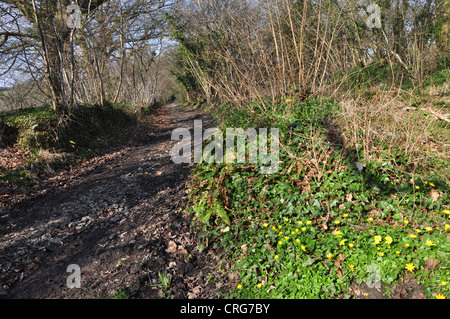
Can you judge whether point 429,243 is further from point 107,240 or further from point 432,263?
point 107,240

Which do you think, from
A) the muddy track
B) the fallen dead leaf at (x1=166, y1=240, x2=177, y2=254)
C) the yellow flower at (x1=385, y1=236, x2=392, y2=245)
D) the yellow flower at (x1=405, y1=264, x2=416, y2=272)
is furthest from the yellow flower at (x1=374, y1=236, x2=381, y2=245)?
the fallen dead leaf at (x1=166, y1=240, x2=177, y2=254)

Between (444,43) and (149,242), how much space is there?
874 cm

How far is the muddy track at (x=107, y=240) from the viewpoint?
263 centimetres

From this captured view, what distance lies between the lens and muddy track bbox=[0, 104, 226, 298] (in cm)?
263

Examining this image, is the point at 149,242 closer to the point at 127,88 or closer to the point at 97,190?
the point at 97,190

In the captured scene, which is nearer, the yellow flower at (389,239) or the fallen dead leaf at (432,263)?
the fallen dead leaf at (432,263)

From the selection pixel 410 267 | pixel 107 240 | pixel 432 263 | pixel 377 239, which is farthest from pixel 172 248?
pixel 432 263

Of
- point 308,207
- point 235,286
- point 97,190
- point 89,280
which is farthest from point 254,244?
point 97,190

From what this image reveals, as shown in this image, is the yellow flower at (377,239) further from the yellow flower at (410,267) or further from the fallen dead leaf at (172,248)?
the fallen dead leaf at (172,248)

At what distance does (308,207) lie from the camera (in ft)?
9.97

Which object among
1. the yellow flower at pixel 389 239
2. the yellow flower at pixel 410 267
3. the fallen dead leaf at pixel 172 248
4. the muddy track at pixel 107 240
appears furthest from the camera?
the fallen dead leaf at pixel 172 248

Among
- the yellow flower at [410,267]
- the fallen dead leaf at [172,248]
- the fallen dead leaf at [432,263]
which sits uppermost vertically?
the fallen dead leaf at [432,263]

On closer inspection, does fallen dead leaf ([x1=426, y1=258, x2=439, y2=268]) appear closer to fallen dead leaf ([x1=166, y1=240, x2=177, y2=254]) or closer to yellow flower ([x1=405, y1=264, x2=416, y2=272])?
yellow flower ([x1=405, y1=264, x2=416, y2=272])

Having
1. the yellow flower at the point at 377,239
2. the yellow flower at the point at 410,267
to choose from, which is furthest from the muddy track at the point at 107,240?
the yellow flower at the point at 410,267
